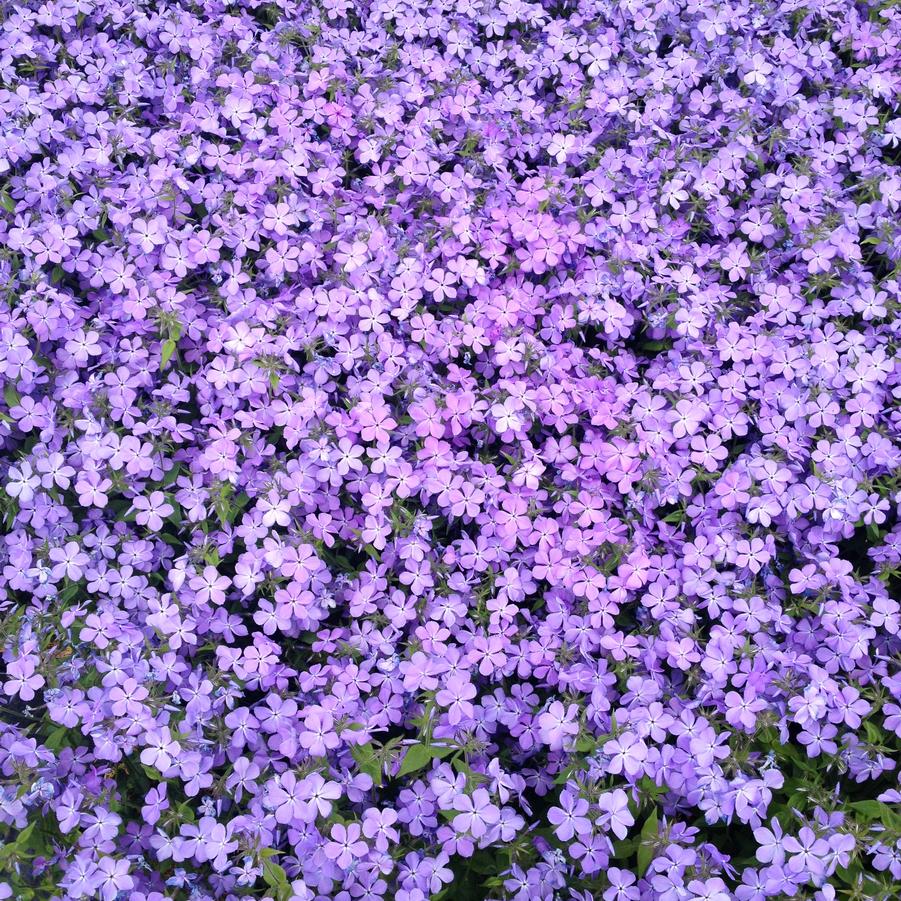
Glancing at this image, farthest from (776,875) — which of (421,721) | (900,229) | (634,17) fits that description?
(634,17)

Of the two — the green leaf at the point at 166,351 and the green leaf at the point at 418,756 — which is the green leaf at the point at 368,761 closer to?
the green leaf at the point at 418,756

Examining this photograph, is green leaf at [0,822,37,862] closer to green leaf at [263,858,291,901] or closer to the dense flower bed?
the dense flower bed

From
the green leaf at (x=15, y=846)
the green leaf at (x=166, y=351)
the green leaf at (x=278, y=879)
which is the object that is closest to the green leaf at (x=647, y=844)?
the green leaf at (x=278, y=879)

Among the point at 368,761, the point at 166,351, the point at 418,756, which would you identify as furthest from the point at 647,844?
the point at 166,351

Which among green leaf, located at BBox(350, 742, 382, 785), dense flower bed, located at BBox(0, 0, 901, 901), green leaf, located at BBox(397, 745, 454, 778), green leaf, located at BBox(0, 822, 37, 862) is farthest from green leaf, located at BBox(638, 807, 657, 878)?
green leaf, located at BBox(0, 822, 37, 862)

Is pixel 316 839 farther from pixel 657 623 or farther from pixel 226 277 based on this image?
pixel 226 277

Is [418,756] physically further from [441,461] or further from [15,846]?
[15,846]
